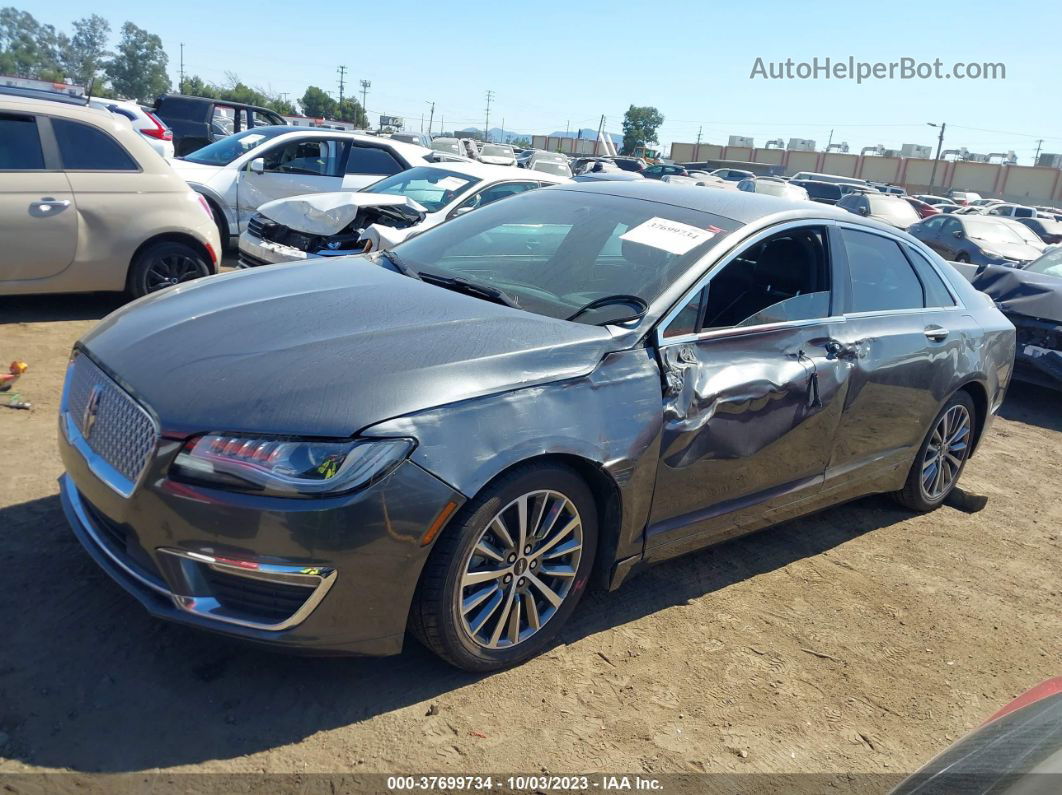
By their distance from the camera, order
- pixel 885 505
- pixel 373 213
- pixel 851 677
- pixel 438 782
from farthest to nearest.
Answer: pixel 373 213
pixel 885 505
pixel 851 677
pixel 438 782

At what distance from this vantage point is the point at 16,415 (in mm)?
4672

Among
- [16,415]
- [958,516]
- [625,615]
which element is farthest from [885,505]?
[16,415]

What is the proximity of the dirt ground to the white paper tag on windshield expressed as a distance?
1477mm

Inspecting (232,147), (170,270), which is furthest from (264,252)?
(232,147)

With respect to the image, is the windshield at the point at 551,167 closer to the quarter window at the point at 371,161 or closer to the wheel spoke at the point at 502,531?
the quarter window at the point at 371,161

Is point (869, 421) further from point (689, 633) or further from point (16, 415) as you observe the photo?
point (16, 415)

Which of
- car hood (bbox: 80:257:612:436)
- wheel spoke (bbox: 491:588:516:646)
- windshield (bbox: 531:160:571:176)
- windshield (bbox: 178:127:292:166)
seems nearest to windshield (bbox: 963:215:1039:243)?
windshield (bbox: 531:160:571:176)

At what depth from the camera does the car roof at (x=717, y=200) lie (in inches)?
153

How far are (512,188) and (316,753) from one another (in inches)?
279

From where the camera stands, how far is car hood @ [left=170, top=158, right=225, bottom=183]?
9648 millimetres

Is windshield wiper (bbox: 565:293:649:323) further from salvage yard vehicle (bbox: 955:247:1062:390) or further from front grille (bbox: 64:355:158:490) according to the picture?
salvage yard vehicle (bbox: 955:247:1062:390)

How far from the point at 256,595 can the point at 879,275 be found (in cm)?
339

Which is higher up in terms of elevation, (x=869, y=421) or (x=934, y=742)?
→ (x=869, y=421)

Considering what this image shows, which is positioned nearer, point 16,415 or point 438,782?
point 438,782
